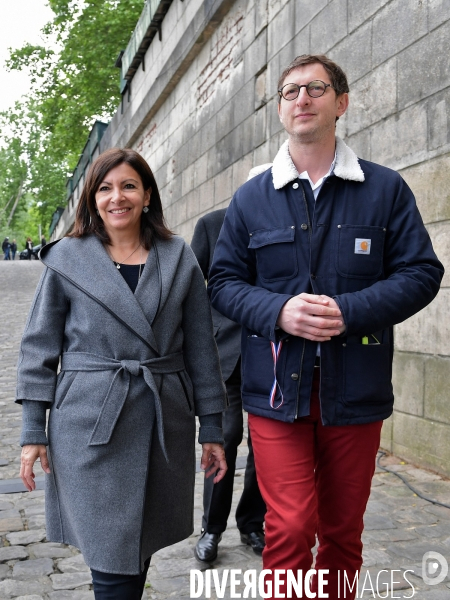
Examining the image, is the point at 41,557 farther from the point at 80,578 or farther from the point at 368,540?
the point at 368,540

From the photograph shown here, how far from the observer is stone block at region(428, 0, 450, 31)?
498cm

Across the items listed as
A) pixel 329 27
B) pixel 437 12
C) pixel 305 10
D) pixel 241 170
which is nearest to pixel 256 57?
pixel 241 170

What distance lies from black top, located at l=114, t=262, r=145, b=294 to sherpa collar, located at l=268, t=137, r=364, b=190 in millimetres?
561

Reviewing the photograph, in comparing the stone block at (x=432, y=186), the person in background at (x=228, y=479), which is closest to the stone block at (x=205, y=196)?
the stone block at (x=432, y=186)

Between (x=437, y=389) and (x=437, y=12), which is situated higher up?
(x=437, y=12)

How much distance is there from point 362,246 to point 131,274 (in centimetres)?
79

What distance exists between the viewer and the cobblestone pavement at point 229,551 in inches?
130

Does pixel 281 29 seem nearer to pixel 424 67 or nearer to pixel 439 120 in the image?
pixel 424 67

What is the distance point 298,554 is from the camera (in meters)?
2.34

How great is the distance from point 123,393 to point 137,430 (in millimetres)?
140

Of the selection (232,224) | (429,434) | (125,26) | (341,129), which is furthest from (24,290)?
(232,224)

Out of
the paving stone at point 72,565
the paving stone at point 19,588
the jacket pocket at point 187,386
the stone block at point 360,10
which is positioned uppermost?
the stone block at point 360,10

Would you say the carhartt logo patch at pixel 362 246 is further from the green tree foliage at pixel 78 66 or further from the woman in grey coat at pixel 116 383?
the green tree foliage at pixel 78 66

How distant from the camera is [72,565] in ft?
11.8
